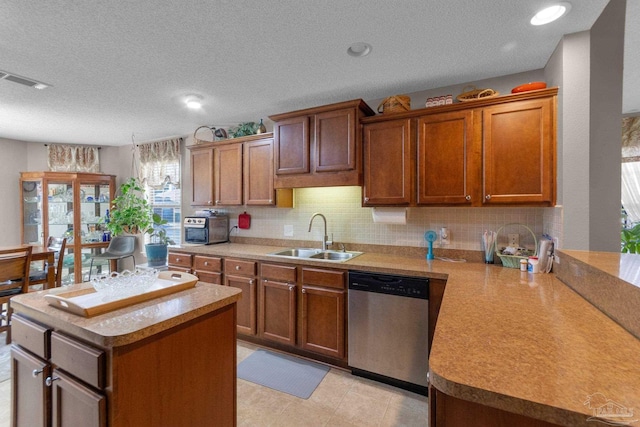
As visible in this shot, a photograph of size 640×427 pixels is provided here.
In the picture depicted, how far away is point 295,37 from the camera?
187 cm

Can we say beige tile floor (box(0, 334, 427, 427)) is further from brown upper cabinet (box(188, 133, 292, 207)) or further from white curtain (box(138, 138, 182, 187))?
white curtain (box(138, 138, 182, 187))

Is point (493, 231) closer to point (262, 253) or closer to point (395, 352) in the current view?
point (395, 352)

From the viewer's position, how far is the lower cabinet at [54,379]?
1063mm

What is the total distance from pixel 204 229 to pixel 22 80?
2.01m

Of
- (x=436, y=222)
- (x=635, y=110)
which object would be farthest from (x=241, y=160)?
(x=635, y=110)

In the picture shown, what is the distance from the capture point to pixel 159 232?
4.39 m

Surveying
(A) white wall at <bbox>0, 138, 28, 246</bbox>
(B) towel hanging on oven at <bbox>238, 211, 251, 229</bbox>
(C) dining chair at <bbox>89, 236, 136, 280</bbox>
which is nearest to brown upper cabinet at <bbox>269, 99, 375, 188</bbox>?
(B) towel hanging on oven at <bbox>238, 211, 251, 229</bbox>

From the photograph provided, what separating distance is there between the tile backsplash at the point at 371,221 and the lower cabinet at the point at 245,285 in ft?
2.24

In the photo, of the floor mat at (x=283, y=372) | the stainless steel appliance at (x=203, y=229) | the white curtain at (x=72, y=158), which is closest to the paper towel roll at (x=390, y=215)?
the floor mat at (x=283, y=372)

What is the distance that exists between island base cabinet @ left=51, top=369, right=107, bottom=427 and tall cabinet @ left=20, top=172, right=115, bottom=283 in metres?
4.12

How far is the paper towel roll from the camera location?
258cm

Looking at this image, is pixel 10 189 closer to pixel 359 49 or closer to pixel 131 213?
pixel 131 213

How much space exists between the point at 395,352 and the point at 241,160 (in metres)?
2.51

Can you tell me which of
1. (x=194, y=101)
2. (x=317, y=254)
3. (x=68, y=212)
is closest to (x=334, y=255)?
(x=317, y=254)
